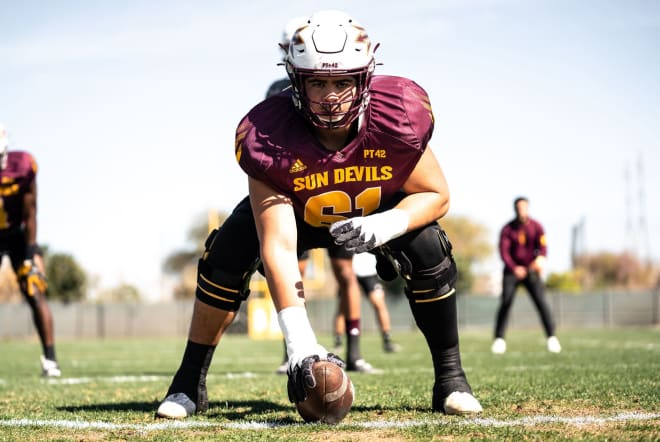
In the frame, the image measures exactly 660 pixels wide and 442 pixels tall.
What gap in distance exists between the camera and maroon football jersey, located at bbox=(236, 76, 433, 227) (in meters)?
3.66

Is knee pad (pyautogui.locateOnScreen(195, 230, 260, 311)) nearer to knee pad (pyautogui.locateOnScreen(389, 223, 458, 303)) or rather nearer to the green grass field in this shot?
the green grass field

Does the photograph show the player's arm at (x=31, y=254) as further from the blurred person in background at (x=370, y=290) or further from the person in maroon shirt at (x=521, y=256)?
the person in maroon shirt at (x=521, y=256)

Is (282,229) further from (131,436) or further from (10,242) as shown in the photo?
(10,242)

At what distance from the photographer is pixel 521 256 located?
11.6 metres

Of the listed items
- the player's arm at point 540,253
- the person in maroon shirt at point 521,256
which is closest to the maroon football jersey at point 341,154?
the person in maroon shirt at point 521,256

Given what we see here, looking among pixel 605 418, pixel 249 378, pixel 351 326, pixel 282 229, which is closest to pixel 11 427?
pixel 282 229

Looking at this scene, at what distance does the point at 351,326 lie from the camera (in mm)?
7113

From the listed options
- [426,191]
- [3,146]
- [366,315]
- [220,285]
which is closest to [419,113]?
[426,191]

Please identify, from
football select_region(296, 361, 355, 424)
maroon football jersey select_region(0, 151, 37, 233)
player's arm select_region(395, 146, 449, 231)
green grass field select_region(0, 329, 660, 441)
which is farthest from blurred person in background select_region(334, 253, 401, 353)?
football select_region(296, 361, 355, 424)

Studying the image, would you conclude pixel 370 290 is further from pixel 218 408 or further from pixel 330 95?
pixel 330 95

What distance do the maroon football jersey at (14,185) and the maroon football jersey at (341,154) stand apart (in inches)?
167

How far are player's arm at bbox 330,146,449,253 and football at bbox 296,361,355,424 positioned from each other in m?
0.50

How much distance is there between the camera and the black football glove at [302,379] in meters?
3.34

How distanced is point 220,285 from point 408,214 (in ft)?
3.22
